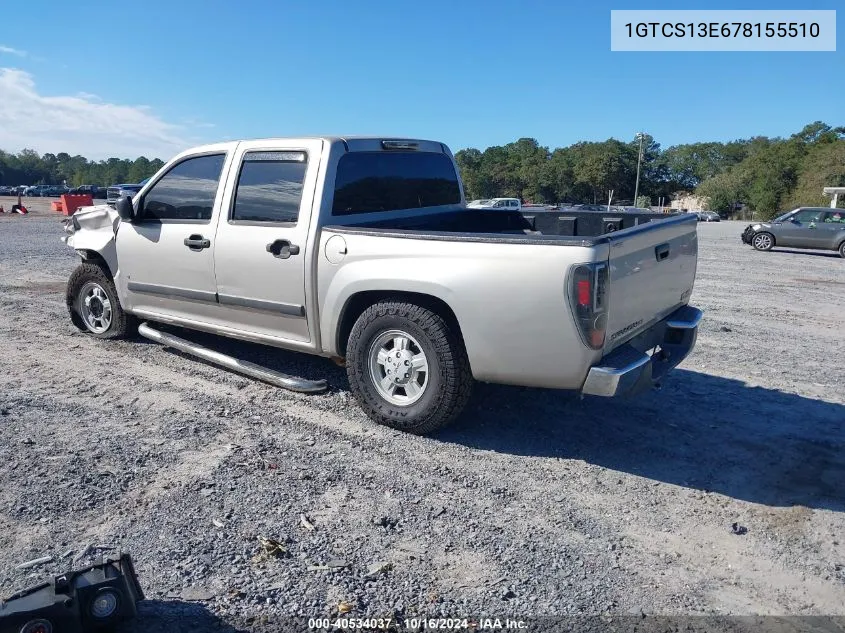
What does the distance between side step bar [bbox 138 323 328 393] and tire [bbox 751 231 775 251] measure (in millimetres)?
19395

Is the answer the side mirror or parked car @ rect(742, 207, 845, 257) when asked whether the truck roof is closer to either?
the side mirror

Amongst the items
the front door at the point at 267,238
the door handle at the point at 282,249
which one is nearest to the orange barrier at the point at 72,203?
the front door at the point at 267,238

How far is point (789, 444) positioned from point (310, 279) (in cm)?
347

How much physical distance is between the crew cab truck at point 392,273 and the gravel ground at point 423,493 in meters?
0.52

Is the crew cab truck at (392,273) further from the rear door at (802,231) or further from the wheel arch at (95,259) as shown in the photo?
the rear door at (802,231)

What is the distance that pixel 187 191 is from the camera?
18.1ft

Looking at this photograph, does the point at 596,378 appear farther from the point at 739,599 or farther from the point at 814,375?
the point at 814,375

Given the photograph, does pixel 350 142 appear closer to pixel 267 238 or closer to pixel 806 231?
pixel 267 238

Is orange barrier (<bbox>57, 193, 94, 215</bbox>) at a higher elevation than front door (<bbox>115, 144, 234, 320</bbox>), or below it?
higher

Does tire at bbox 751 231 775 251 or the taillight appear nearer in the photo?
the taillight

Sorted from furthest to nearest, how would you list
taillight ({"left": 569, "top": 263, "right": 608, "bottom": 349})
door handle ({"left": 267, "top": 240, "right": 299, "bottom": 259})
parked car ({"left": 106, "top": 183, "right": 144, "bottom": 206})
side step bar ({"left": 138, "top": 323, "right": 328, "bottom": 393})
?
parked car ({"left": 106, "top": 183, "right": 144, "bottom": 206}), side step bar ({"left": 138, "top": 323, "right": 328, "bottom": 393}), door handle ({"left": 267, "top": 240, "right": 299, "bottom": 259}), taillight ({"left": 569, "top": 263, "right": 608, "bottom": 349})

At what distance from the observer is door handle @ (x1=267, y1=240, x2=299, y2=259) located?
4684mm

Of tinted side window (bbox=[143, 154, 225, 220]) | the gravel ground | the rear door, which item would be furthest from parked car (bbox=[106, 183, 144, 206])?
the rear door

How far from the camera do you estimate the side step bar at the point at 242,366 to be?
16.4 ft
